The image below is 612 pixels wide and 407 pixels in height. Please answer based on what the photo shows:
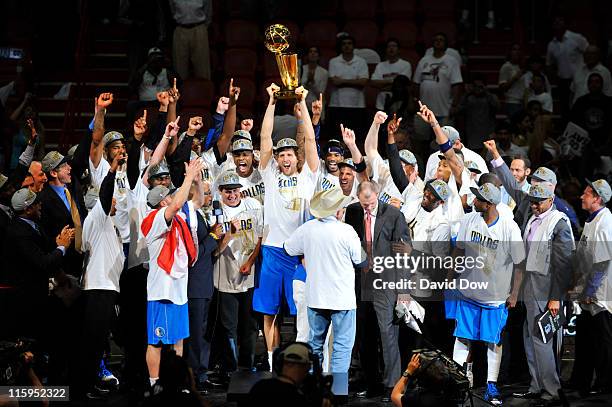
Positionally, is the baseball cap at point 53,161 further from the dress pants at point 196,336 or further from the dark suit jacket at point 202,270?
the dress pants at point 196,336

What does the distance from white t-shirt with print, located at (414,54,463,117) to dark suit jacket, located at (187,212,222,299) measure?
5.41 m

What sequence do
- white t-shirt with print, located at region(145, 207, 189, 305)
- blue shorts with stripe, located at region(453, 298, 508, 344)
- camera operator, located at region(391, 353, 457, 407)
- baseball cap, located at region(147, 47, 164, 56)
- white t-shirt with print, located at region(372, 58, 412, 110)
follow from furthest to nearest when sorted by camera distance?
white t-shirt with print, located at region(372, 58, 412, 110) < baseball cap, located at region(147, 47, 164, 56) < blue shorts with stripe, located at region(453, 298, 508, 344) < white t-shirt with print, located at region(145, 207, 189, 305) < camera operator, located at region(391, 353, 457, 407)

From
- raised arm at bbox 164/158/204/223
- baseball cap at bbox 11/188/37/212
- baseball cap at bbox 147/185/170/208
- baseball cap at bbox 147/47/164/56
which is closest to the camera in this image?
raised arm at bbox 164/158/204/223

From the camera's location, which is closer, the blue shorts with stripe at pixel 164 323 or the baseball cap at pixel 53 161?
the blue shorts with stripe at pixel 164 323

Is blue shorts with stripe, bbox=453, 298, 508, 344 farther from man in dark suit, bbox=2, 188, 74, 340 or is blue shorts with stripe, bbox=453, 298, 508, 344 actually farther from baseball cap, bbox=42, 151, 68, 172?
baseball cap, bbox=42, 151, 68, 172

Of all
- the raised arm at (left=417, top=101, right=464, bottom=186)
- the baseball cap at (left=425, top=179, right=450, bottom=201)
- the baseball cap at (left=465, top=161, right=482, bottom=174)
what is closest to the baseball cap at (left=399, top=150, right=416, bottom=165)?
the raised arm at (left=417, top=101, right=464, bottom=186)

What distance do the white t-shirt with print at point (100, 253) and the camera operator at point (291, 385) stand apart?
3.01m

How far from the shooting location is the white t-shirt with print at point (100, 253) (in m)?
10.2

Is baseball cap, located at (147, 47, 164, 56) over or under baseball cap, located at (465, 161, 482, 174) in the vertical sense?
over

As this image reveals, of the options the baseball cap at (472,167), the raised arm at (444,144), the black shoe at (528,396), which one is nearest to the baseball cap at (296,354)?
the black shoe at (528,396)

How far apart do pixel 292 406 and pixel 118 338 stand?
4420 mm

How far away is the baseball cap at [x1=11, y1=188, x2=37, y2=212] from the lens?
988 centimetres

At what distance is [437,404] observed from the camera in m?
8.09

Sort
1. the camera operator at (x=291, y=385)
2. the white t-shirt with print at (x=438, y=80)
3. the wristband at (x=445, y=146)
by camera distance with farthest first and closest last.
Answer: the white t-shirt with print at (x=438, y=80), the wristband at (x=445, y=146), the camera operator at (x=291, y=385)
